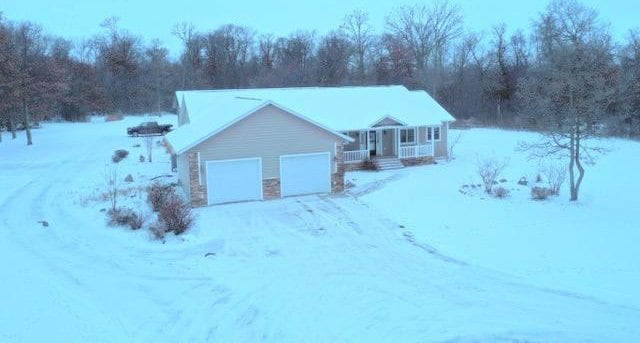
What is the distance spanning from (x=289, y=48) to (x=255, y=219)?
6518 centimetres

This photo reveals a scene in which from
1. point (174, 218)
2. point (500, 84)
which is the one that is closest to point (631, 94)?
point (500, 84)

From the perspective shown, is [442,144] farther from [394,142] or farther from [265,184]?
[265,184]

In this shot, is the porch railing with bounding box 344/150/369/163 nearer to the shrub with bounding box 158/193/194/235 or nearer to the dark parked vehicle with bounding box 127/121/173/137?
the shrub with bounding box 158/193/194/235

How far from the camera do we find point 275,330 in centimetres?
1011

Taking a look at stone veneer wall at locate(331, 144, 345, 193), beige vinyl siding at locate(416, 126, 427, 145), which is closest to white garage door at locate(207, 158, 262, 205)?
stone veneer wall at locate(331, 144, 345, 193)

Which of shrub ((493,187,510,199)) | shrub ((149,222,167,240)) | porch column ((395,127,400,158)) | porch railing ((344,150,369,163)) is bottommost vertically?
shrub ((149,222,167,240))

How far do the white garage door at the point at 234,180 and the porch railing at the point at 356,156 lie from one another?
27.4ft

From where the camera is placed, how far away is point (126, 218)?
58.2 ft

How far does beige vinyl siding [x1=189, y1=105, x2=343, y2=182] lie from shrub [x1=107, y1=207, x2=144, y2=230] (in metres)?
3.24

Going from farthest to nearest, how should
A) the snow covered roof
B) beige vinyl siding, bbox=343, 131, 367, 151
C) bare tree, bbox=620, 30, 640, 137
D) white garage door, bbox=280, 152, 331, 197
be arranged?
bare tree, bbox=620, 30, 640, 137 < beige vinyl siding, bbox=343, 131, 367, 151 < the snow covered roof < white garage door, bbox=280, 152, 331, 197

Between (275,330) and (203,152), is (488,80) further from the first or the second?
(275,330)

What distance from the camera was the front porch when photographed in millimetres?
29750

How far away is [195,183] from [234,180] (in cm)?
147

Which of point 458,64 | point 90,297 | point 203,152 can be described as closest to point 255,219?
point 203,152
